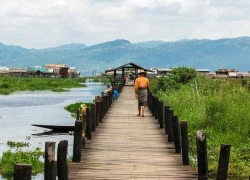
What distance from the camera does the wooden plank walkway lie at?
33.0ft

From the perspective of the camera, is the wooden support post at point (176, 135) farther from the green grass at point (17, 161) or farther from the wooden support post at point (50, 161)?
Result: the green grass at point (17, 161)

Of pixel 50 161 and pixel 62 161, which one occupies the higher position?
pixel 50 161

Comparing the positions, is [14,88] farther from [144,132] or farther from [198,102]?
[144,132]

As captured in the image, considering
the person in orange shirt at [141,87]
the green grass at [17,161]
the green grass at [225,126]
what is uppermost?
the person in orange shirt at [141,87]

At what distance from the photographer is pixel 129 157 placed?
1193cm

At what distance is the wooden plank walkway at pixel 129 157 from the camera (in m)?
10.1

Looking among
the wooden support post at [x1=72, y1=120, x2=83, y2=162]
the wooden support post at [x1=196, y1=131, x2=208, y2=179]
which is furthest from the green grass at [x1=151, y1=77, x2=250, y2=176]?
the wooden support post at [x1=196, y1=131, x2=208, y2=179]

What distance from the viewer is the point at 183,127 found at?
1148 centimetres

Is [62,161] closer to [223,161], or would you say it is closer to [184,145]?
[223,161]

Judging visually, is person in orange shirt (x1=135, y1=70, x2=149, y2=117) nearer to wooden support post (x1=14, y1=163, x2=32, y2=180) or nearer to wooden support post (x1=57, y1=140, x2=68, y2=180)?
wooden support post (x1=57, y1=140, x2=68, y2=180)

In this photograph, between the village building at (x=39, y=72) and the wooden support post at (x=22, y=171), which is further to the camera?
the village building at (x=39, y=72)

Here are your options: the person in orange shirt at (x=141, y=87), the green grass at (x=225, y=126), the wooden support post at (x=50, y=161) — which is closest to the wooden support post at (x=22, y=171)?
the wooden support post at (x=50, y=161)

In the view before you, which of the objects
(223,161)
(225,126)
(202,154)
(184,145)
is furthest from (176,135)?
(225,126)

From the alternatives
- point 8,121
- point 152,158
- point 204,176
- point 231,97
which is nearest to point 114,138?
point 152,158
